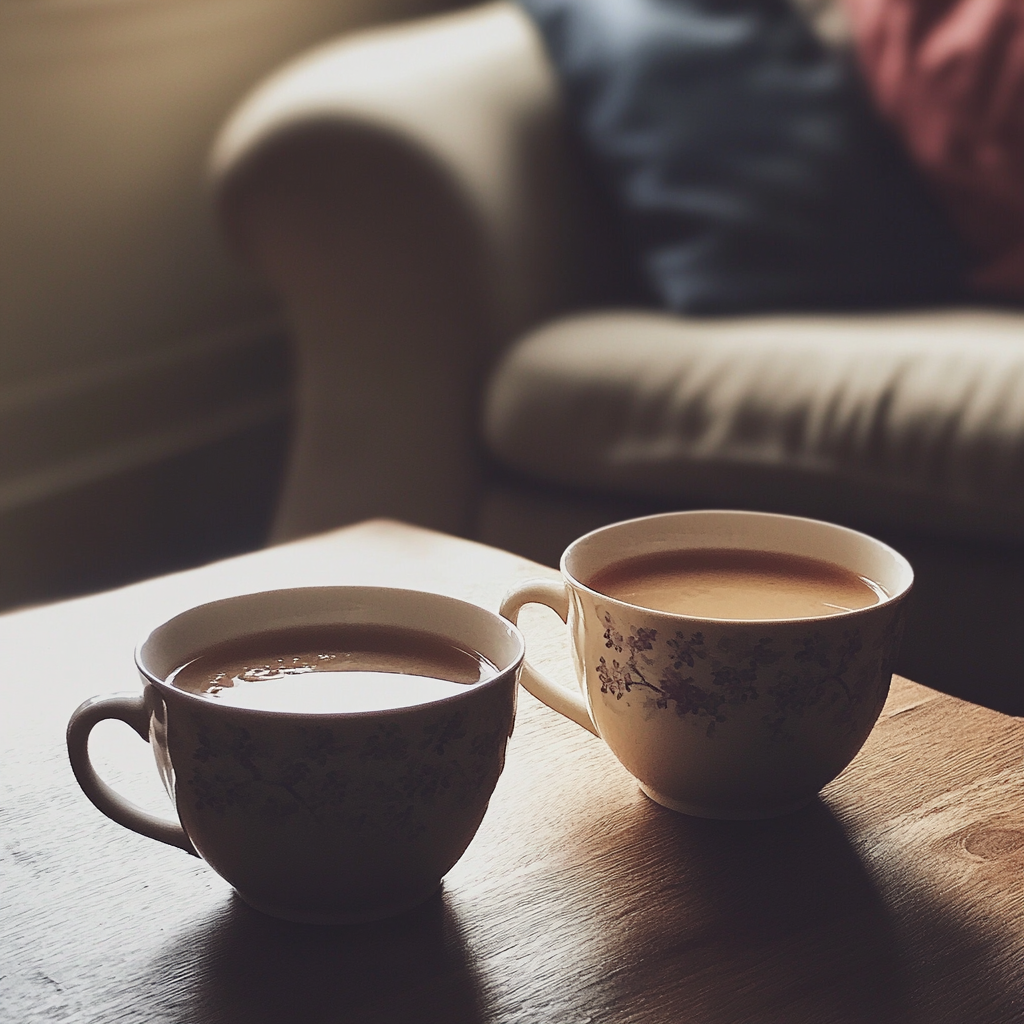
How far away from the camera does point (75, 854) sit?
48 cm

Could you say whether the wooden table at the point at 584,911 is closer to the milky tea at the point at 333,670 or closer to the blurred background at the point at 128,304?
the milky tea at the point at 333,670

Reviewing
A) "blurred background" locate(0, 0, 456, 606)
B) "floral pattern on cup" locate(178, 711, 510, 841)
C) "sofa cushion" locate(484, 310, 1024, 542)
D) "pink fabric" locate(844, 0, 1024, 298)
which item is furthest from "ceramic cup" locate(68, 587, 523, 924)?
"blurred background" locate(0, 0, 456, 606)

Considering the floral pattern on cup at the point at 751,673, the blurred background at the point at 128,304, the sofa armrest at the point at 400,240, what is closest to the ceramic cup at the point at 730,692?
the floral pattern on cup at the point at 751,673

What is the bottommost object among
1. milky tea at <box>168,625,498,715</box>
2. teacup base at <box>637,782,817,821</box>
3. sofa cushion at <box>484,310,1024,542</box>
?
sofa cushion at <box>484,310,1024,542</box>

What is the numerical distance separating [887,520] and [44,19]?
52.2 inches

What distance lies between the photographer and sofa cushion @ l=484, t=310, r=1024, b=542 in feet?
3.91

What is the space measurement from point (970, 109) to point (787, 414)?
45cm

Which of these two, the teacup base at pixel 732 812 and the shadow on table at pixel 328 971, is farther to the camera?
the teacup base at pixel 732 812

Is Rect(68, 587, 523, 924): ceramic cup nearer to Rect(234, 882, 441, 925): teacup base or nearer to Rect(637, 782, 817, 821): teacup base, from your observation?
Rect(234, 882, 441, 925): teacup base

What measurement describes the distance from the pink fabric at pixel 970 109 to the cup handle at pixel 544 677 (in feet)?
3.57

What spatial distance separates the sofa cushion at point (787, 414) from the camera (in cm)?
119

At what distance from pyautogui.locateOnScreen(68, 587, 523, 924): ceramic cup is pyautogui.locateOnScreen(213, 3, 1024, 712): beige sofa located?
85cm

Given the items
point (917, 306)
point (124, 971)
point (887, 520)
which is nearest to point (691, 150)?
point (917, 306)

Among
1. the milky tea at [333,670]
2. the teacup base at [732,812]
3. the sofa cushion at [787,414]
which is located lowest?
the sofa cushion at [787,414]
